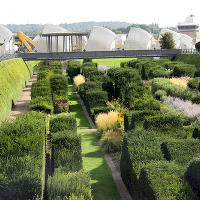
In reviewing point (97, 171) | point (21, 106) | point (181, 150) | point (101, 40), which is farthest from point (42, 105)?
point (101, 40)

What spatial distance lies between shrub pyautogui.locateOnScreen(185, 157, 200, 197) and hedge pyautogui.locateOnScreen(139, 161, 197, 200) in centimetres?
17

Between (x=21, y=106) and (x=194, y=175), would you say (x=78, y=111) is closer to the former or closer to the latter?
(x=21, y=106)

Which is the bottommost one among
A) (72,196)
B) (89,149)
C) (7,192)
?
(89,149)

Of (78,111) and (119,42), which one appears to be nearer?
(78,111)

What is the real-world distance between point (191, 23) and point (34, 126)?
102911 mm

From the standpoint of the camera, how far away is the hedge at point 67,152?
1031cm

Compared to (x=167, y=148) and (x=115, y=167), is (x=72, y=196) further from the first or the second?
(x=115, y=167)

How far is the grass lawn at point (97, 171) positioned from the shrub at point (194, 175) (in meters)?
3.27

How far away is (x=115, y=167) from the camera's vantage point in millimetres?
13219

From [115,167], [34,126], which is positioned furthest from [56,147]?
[115,167]

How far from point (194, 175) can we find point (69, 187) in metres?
3.01

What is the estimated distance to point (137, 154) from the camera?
383 inches

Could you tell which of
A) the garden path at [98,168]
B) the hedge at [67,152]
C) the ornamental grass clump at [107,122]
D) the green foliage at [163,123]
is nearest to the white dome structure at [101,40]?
the garden path at [98,168]

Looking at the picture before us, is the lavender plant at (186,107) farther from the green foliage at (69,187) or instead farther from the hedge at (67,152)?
the green foliage at (69,187)
